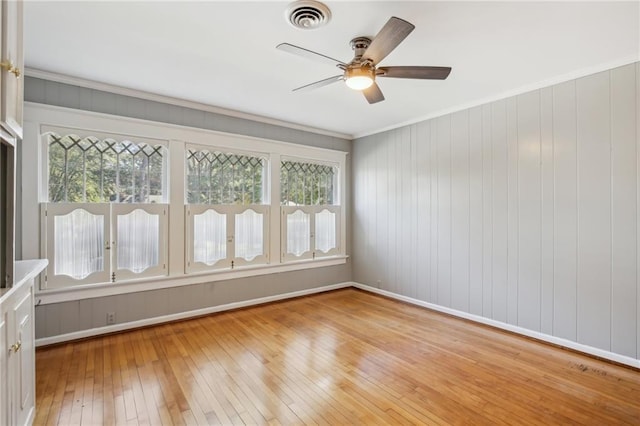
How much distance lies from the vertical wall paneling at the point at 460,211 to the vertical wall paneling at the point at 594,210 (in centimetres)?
113

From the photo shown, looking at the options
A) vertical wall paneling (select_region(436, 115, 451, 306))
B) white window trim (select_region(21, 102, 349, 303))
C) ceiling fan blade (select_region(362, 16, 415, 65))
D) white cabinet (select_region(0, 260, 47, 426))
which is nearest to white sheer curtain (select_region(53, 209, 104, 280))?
white window trim (select_region(21, 102, 349, 303))

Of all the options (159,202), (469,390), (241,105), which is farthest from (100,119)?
(469,390)

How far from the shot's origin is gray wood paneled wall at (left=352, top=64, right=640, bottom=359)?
9.12 feet

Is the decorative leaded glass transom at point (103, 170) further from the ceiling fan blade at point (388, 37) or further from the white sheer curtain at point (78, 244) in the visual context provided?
the ceiling fan blade at point (388, 37)

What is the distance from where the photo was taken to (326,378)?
2.53 m

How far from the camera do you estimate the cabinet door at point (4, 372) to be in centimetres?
138

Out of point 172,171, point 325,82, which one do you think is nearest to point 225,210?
point 172,171

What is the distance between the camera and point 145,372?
2588 millimetres

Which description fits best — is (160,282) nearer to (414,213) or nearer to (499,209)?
(414,213)

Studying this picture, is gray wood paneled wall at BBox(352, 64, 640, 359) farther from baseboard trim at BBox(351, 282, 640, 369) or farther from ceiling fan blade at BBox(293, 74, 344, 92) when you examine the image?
ceiling fan blade at BBox(293, 74, 344, 92)

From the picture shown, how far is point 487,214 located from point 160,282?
4.02m

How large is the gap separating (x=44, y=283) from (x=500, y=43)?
4.68 metres

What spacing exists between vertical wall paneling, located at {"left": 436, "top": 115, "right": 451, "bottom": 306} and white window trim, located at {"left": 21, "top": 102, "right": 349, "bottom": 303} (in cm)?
178

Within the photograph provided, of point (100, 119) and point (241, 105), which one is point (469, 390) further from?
point (100, 119)
